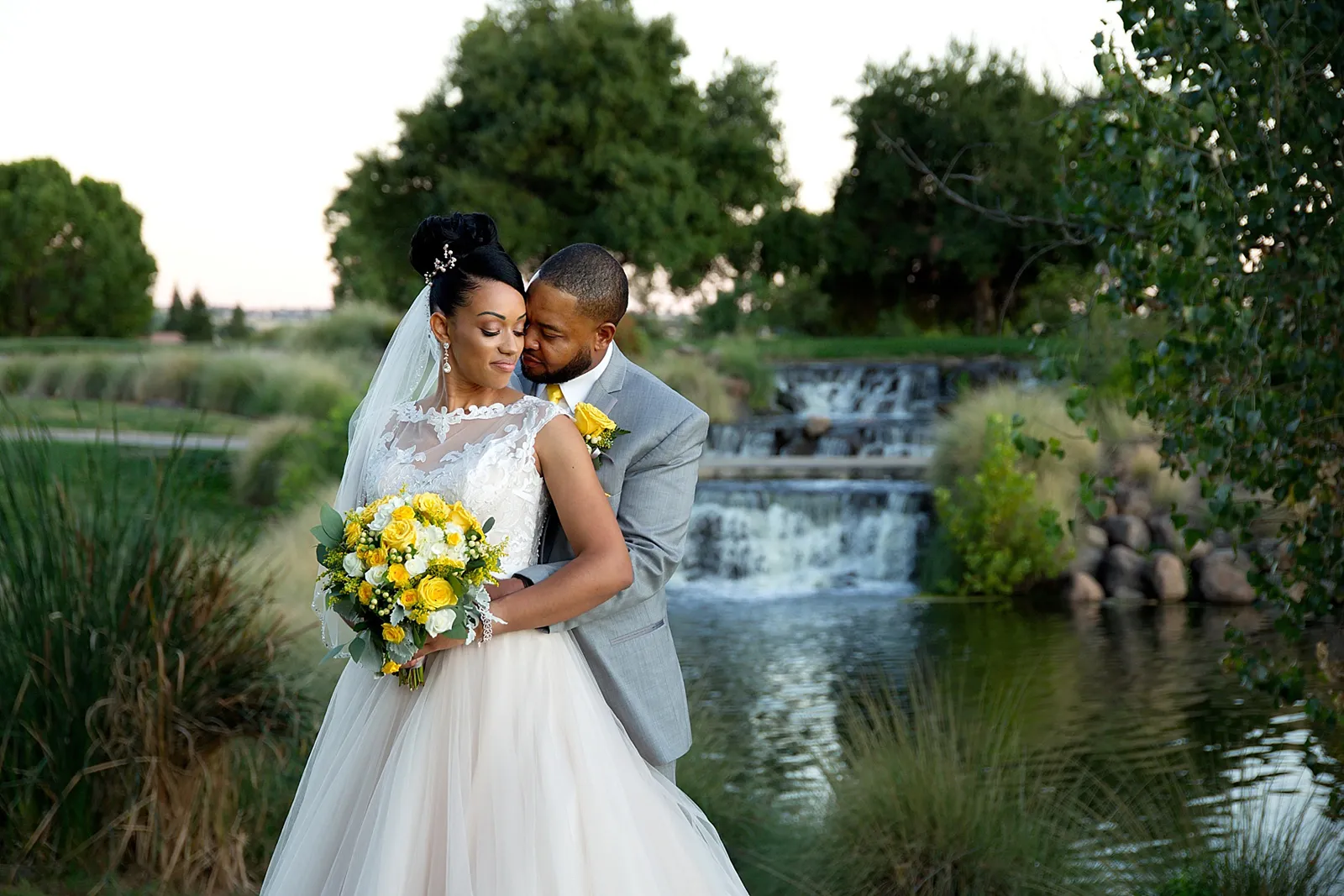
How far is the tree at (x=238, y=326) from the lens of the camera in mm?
42750

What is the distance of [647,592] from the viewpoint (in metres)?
2.94

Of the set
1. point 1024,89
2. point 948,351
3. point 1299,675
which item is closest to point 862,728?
point 1299,675

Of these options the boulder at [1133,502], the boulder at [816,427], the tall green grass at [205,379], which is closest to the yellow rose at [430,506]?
the boulder at [1133,502]

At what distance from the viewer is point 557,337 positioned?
2939 millimetres

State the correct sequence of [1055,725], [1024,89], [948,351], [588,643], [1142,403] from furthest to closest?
[1024,89] < [948,351] < [1055,725] < [1142,403] < [588,643]

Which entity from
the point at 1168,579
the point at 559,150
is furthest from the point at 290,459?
the point at 559,150

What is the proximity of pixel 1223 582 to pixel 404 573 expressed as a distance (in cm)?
1062

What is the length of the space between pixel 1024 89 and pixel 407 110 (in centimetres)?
1698

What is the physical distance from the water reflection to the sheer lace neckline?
3.16m

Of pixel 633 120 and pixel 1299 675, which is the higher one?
pixel 633 120

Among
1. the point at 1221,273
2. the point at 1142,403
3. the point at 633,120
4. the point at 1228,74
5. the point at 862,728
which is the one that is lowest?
the point at 862,728

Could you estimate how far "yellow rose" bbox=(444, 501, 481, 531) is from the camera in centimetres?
268

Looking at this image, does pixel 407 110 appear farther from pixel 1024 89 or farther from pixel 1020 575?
pixel 1020 575

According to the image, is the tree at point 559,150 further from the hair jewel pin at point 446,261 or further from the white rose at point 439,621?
the white rose at point 439,621
